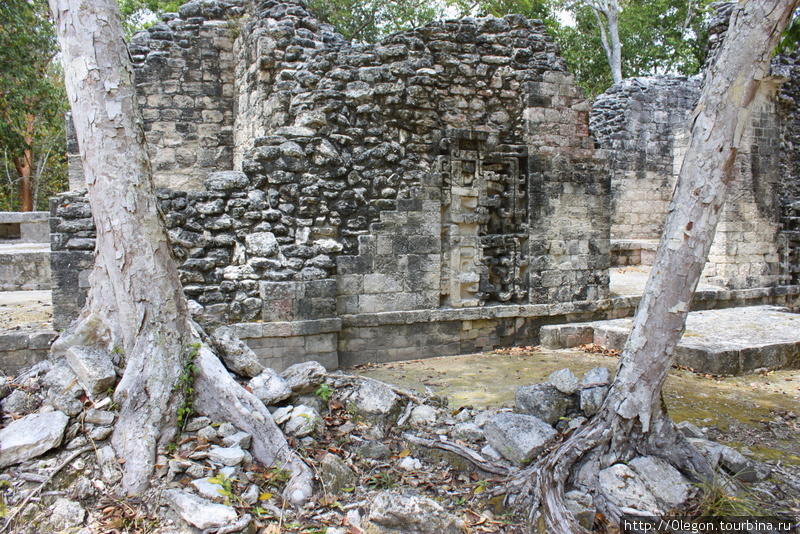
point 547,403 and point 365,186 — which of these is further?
point 365,186

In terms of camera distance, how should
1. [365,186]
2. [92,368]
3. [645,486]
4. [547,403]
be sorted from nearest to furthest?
[645,486], [92,368], [547,403], [365,186]

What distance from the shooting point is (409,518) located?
311 cm

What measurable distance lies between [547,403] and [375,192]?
136 inches

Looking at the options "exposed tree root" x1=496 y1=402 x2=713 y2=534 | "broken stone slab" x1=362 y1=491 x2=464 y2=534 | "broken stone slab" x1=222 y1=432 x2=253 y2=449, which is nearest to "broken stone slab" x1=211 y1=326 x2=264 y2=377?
"broken stone slab" x1=222 y1=432 x2=253 y2=449

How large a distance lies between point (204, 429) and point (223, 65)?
22.0ft

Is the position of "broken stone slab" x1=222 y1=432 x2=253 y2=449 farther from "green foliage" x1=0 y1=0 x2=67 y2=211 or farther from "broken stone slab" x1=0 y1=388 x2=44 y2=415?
"green foliage" x1=0 y1=0 x2=67 y2=211

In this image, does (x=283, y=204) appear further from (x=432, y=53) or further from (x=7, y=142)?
(x=7, y=142)

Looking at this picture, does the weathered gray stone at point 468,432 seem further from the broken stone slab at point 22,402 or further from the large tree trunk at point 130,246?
the broken stone slab at point 22,402

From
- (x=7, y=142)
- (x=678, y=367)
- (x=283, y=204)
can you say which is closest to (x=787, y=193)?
(x=678, y=367)

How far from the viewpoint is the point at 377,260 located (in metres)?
6.69

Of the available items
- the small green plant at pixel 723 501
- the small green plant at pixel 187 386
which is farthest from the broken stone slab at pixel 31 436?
the small green plant at pixel 723 501

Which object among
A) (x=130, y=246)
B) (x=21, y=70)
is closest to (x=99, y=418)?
(x=130, y=246)

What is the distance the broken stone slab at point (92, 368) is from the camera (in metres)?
3.56

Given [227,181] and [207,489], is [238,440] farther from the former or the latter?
[227,181]
